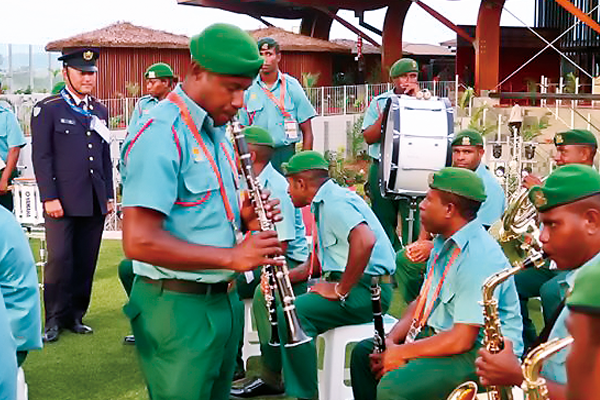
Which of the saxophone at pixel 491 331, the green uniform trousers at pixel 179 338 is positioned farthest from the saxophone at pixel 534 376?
the green uniform trousers at pixel 179 338

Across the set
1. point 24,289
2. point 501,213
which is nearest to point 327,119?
point 501,213

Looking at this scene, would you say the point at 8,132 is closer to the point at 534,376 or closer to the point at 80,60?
the point at 80,60

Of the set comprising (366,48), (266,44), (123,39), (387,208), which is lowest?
(387,208)

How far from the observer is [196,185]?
327cm

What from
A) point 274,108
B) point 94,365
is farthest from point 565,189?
point 274,108

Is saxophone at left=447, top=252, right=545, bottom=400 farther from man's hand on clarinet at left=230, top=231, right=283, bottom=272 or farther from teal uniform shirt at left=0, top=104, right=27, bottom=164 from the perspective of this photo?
teal uniform shirt at left=0, top=104, right=27, bottom=164

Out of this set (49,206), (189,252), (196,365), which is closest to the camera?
(189,252)

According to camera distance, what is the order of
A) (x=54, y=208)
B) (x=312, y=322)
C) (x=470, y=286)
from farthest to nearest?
1. (x=54, y=208)
2. (x=312, y=322)
3. (x=470, y=286)

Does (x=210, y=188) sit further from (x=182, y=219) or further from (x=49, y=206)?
(x=49, y=206)

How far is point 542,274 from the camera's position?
238 inches

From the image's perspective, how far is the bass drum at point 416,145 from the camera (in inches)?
301

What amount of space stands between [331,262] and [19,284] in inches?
82.5

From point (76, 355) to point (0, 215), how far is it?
126 inches

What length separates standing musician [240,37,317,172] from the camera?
7656 mm
